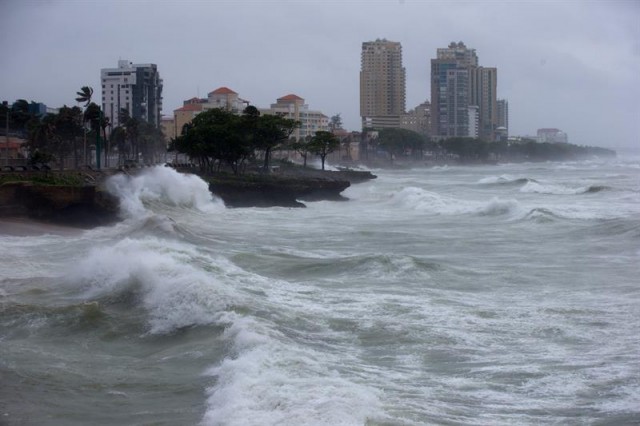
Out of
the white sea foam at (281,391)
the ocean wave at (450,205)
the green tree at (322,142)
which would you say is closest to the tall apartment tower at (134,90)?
the green tree at (322,142)

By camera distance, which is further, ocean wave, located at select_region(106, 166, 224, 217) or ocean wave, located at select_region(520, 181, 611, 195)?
ocean wave, located at select_region(520, 181, 611, 195)

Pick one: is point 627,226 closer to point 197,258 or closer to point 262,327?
point 197,258

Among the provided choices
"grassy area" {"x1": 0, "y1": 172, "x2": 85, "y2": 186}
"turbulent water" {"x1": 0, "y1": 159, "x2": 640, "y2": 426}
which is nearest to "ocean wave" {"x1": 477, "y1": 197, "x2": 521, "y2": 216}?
"turbulent water" {"x1": 0, "y1": 159, "x2": 640, "y2": 426}

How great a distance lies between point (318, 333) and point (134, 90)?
110 metres

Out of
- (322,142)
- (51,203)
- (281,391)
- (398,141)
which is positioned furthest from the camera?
(398,141)

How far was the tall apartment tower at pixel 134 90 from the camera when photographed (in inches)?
4609

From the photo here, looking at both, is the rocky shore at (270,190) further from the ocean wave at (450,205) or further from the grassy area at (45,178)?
the grassy area at (45,178)

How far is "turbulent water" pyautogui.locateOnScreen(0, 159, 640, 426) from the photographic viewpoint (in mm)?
8781

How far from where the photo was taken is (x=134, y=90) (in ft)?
388

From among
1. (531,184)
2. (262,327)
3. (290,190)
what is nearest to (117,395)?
(262,327)

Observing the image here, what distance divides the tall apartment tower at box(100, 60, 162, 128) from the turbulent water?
9491cm

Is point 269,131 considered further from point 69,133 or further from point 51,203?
point 51,203

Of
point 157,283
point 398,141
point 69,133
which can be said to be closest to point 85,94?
point 69,133

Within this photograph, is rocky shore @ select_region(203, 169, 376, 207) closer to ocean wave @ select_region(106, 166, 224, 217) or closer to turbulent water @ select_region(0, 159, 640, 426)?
ocean wave @ select_region(106, 166, 224, 217)
